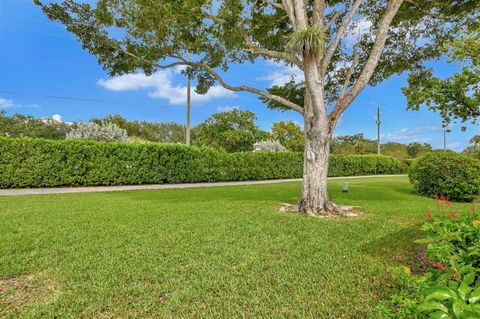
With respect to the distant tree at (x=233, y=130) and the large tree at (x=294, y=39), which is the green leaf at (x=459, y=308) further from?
the distant tree at (x=233, y=130)

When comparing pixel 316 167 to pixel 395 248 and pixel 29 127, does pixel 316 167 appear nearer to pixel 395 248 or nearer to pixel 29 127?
pixel 395 248

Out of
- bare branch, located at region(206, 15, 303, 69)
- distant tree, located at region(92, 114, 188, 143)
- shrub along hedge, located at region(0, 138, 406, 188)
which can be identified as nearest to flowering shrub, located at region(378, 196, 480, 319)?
bare branch, located at region(206, 15, 303, 69)

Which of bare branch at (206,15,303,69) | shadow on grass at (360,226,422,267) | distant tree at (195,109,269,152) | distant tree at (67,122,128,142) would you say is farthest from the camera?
distant tree at (195,109,269,152)

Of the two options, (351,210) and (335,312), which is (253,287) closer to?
(335,312)

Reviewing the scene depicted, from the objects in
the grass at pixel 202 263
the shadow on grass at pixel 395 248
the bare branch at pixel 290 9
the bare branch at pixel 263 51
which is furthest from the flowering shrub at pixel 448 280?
the bare branch at pixel 290 9

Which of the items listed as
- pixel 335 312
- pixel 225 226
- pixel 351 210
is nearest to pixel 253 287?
pixel 335 312

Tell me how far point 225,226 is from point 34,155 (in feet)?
33.6

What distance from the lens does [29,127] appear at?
36.4 m

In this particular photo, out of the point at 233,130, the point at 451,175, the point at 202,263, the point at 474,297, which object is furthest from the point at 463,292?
the point at 233,130

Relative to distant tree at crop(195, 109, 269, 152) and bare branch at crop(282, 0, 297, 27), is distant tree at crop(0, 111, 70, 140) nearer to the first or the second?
distant tree at crop(195, 109, 269, 152)

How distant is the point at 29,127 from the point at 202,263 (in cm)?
4389

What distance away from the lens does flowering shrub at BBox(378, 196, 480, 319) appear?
90cm

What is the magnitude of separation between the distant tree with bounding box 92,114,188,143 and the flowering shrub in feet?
124

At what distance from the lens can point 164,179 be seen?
562 inches
